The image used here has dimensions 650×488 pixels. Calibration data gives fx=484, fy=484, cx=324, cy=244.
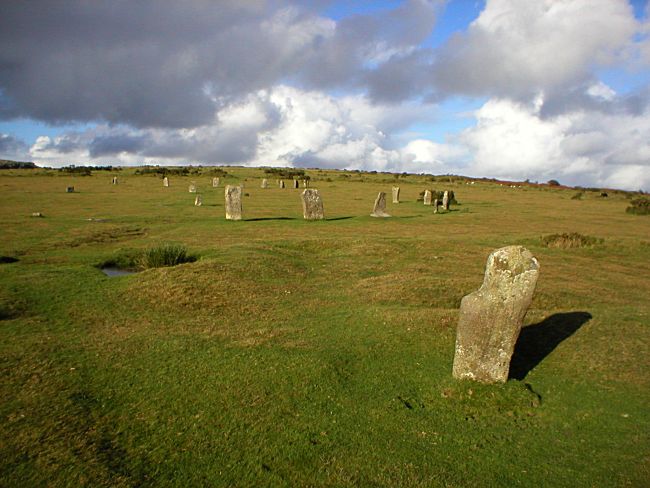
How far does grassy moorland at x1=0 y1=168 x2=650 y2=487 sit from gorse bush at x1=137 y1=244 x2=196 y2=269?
785 mm

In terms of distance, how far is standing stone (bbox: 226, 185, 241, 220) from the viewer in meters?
27.9

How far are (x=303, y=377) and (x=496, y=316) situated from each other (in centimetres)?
349

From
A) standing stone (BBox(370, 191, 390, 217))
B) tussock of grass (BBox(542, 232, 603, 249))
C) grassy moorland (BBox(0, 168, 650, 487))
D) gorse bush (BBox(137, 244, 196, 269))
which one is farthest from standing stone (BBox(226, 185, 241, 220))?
tussock of grass (BBox(542, 232, 603, 249))

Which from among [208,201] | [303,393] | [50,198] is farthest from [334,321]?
[50,198]

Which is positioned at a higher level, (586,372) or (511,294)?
(511,294)

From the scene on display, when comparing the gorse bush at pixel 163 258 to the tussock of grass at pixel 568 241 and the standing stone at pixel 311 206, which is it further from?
the tussock of grass at pixel 568 241

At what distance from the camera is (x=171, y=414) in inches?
283

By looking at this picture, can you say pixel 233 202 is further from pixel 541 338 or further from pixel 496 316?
pixel 496 316

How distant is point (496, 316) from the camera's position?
27.2 ft

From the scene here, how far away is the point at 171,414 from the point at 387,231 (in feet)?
65.2

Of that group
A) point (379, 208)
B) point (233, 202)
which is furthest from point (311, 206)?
point (379, 208)

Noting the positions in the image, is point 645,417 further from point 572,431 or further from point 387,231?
point 387,231

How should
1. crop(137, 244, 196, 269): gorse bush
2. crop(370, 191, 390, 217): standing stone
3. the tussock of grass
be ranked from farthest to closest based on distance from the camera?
1. crop(370, 191, 390, 217): standing stone
2. the tussock of grass
3. crop(137, 244, 196, 269): gorse bush

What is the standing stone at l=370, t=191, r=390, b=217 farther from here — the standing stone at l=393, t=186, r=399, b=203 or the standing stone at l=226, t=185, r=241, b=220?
the standing stone at l=393, t=186, r=399, b=203
